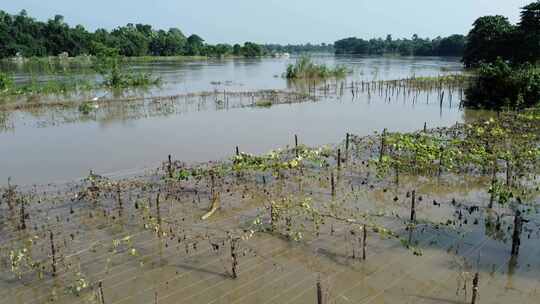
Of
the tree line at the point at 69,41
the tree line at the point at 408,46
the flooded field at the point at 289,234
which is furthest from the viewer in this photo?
the tree line at the point at 408,46

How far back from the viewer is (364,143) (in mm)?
12891

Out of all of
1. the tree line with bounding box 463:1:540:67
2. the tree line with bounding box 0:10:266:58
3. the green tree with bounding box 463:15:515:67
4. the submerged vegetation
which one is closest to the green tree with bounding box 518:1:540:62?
the tree line with bounding box 463:1:540:67

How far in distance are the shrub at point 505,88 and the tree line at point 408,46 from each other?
72001mm

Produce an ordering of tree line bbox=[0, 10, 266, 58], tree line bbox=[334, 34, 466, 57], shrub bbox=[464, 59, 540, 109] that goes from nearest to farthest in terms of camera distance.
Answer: shrub bbox=[464, 59, 540, 109]
tree line bbox=[0, 10, 266, 58]
tree line bbox=[334, 34, 466, 57]

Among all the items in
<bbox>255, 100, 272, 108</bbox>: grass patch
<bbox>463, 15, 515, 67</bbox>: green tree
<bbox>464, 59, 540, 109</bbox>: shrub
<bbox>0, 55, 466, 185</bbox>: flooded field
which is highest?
<bbox>463, 15, 515, 67</bbox>: green tree

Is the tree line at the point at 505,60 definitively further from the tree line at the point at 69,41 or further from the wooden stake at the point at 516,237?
the tree line at the point at 69,41

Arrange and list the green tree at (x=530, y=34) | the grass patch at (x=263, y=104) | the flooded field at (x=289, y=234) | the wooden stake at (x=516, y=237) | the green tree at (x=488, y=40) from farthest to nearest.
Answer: the green tree at (x=488, y=40)
the green tree at (x=530, y=34)
the grass patch at (x=263, y=104)
the wooden stake at (x=516, y=237)
the flooded field at (x=289, y=234)

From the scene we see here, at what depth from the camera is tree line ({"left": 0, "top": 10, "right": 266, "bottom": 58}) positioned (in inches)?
2687

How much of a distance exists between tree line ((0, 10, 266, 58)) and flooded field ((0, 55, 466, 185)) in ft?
138

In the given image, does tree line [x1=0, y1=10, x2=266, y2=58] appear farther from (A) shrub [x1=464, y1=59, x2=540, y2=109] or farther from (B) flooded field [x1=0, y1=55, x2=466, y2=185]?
(A) shrub [x1=464, y1=59, x2=540, y2=109]

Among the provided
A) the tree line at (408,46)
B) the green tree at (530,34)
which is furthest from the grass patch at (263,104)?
the tree line at (408,46)

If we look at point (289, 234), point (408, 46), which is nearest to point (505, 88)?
point (289, 234)

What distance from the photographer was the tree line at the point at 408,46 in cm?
9064

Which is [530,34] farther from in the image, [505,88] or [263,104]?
[263,104]
